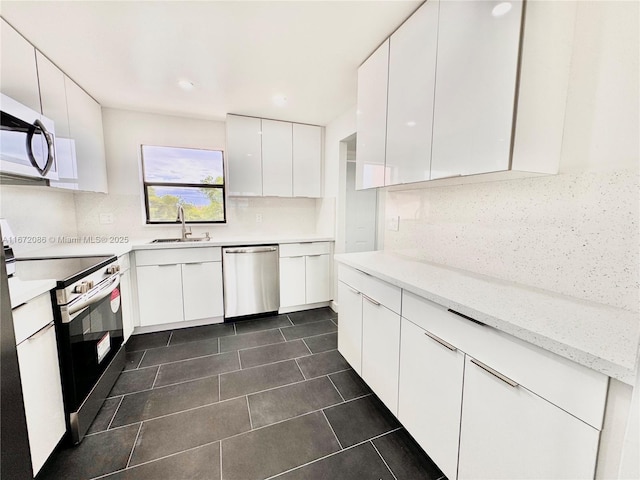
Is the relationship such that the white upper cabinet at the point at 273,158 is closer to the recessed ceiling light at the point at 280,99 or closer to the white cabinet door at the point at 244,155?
the white cabinet door at the point at 244,155

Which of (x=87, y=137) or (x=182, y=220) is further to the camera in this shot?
(x=182, y=220)

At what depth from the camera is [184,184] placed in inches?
120

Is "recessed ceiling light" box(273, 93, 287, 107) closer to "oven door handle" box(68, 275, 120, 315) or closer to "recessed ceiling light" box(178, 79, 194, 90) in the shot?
"recessed ceiling light" box(178, 79, 194, 90)

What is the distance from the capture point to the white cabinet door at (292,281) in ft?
10.1

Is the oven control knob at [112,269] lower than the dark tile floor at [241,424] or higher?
higher

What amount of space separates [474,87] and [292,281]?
253 cm

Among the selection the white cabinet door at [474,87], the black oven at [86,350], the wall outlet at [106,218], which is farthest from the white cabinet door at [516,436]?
the wall outlet at [106,218]

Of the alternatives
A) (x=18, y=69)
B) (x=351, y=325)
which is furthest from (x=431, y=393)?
(x=18, y=69)

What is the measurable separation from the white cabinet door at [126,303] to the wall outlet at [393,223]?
7.66 ft

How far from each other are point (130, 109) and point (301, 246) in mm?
2371

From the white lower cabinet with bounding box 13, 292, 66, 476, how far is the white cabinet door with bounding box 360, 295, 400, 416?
64.1 inches

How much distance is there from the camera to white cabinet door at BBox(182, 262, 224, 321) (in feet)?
8.86

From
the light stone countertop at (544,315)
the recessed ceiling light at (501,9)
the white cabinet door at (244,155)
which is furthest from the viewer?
the white cabinet door at (244,155)

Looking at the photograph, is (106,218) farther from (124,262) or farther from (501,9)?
(501,9)
